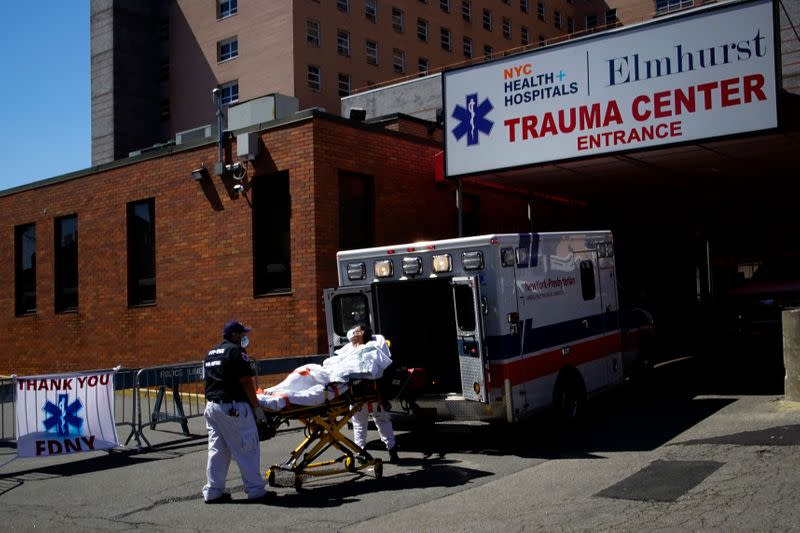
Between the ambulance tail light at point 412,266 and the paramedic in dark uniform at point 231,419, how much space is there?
3318 millimetres

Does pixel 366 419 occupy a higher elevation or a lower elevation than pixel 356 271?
lower

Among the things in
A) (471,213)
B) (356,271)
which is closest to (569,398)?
(356,271)

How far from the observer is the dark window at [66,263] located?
69.0ft

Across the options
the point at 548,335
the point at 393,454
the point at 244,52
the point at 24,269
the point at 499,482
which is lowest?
the point at 499,482

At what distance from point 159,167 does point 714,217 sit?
19928 mm

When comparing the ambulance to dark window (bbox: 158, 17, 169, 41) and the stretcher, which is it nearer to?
the stretcher

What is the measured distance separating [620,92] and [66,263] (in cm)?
1432

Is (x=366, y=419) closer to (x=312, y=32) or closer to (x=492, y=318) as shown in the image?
(x=492, y=318)

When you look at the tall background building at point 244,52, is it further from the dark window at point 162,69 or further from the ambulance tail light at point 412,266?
the ambulance tail light at point 412,266

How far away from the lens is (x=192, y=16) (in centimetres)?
5450

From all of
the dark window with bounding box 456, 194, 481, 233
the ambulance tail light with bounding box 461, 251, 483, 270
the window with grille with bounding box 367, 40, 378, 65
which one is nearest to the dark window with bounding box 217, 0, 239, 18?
the window with grille with bounding box 367, 40, 378, 65

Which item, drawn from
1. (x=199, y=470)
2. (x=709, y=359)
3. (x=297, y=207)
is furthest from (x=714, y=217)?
(x=199, y=470)

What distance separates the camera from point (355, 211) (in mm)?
16688

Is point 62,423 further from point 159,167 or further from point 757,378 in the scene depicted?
point 757,378
